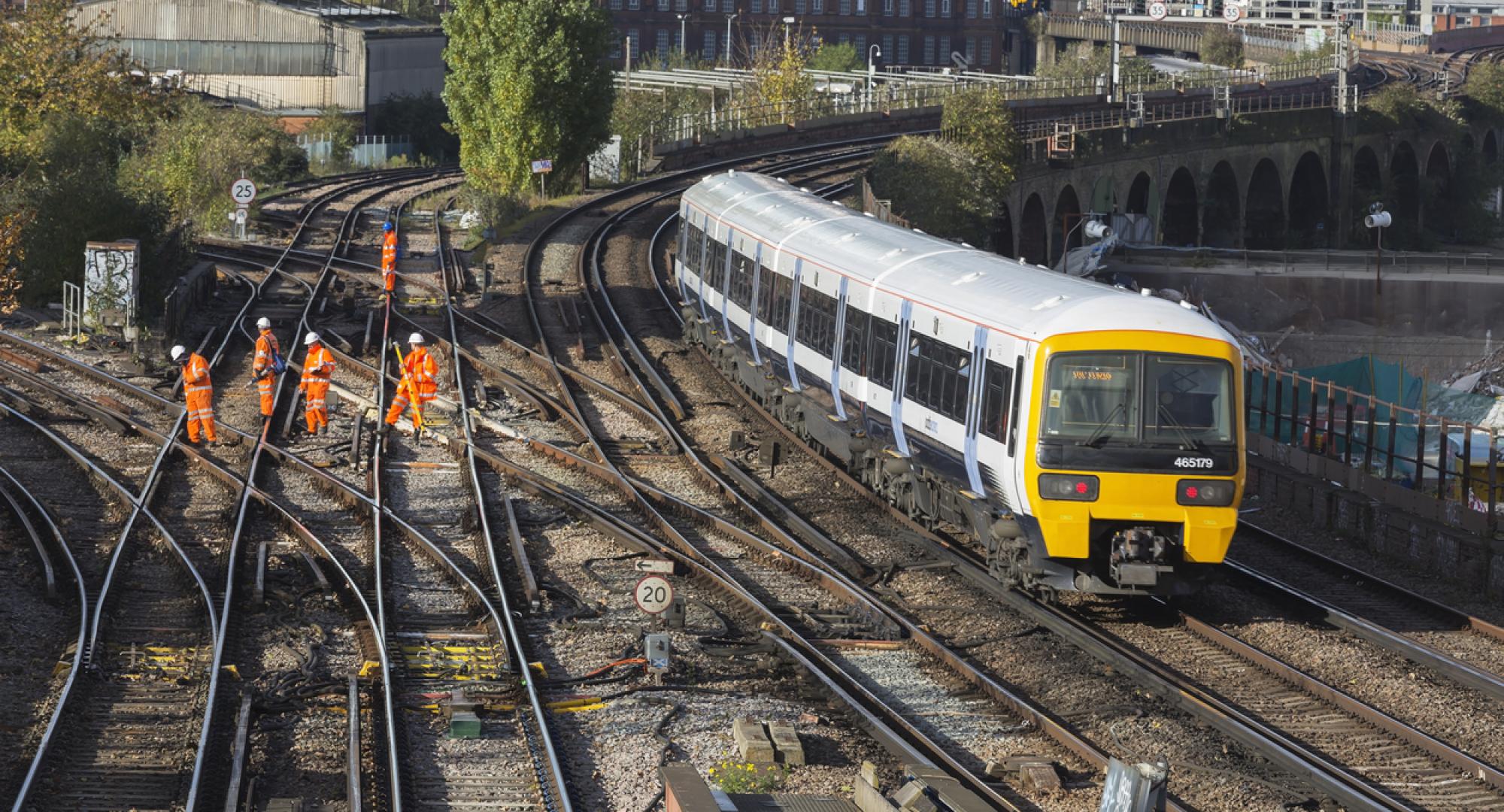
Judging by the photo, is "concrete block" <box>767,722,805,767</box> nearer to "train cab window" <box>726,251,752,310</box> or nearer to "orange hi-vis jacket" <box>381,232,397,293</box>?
"train cab window" <box>726,251,752,310</box>

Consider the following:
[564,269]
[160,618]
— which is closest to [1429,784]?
[160,618]

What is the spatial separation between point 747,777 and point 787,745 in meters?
0.45

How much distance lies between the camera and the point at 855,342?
63.2ft

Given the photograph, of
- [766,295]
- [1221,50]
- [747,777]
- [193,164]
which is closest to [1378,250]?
[193,164]

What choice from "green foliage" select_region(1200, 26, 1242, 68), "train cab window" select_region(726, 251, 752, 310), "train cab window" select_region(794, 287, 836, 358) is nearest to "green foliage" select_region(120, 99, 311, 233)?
"train cab window" select_region(726, 251, 752, 310)

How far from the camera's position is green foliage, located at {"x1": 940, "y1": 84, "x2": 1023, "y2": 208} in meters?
49.0

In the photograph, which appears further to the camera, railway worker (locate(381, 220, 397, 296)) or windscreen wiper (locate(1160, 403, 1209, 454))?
railway worker (locate(381, 220, 397, 296))

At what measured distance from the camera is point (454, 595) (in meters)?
15.4

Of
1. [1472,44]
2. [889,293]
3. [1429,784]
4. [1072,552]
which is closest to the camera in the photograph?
[1429,784]

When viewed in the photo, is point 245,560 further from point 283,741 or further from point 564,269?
point 564,269

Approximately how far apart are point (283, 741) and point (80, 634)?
2.64 m

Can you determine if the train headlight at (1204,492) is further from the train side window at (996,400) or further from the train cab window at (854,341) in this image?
the train cab window at (854,341)

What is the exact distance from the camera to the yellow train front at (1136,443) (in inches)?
562

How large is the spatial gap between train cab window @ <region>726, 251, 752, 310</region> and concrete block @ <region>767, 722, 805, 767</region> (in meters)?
12.6
